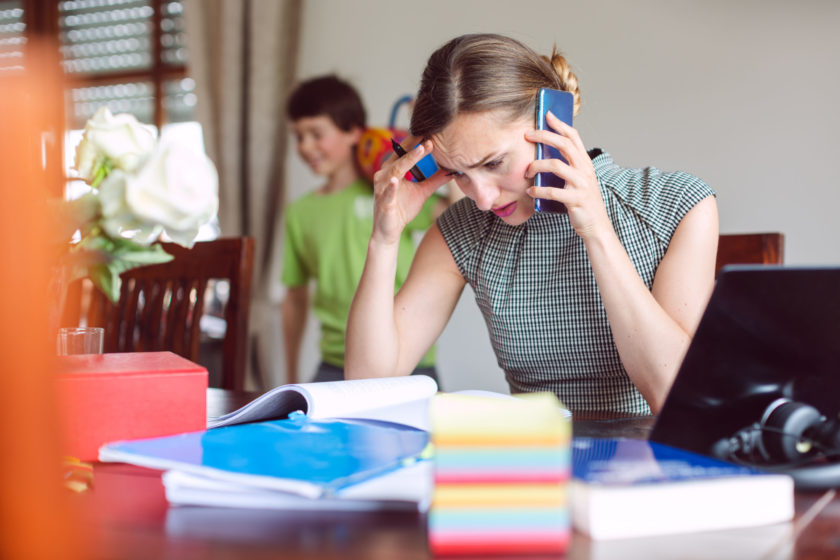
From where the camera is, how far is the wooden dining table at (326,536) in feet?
1.56

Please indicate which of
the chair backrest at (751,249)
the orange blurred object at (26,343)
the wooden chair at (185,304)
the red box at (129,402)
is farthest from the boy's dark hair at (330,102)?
the orange blurred object at (26,343)

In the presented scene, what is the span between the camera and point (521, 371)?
1342 mm

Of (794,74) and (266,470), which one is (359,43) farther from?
(266,470)

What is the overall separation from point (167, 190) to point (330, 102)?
201 cm

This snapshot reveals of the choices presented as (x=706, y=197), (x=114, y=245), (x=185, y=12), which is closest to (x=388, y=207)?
(x=706, y=197)

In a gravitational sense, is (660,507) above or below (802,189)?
below

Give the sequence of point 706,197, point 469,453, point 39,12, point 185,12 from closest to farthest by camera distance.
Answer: point 469,453, point 706,197, point 185,12, point 39,12

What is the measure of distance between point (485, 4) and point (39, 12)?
2.48 m

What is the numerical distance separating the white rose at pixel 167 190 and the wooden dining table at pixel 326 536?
205mm

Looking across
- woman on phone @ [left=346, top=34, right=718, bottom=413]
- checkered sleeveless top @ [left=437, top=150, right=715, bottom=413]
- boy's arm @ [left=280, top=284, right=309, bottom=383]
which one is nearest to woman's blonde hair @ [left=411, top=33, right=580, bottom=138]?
woman on phone @ [left=346, top=34, right=718, bottom=413]

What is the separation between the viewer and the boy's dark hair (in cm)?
252

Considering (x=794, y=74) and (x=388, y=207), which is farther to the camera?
(x=794, y=74)

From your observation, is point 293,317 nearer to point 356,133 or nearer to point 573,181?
point 356,133

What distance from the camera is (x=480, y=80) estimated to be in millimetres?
1188
